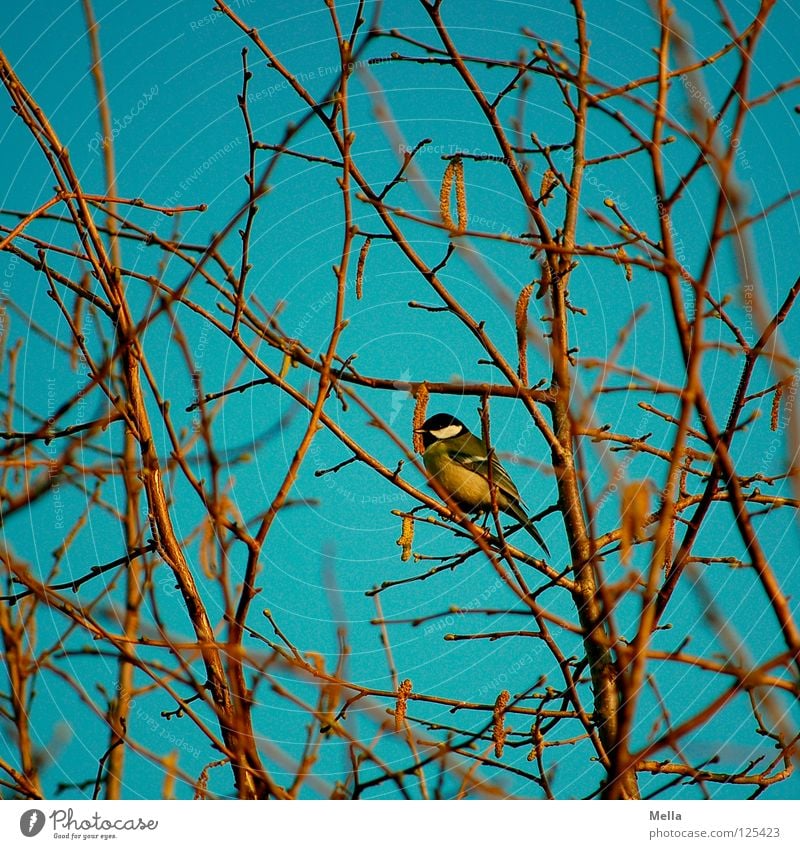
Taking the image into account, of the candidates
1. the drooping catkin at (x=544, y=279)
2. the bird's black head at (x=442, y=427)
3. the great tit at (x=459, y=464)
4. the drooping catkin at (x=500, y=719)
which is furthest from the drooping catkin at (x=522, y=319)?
the bird's black head at (x=442, y=427)

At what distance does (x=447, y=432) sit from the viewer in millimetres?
3326

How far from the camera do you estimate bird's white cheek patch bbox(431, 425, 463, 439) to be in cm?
328

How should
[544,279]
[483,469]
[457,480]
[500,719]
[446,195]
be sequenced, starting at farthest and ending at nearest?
1. [457,480]
2. [483,469]
3. [544,279]
4. [446,195]
5. [500,719]

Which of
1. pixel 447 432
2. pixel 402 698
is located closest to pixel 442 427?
pixel 447 432

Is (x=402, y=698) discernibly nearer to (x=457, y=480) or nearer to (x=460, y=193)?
(x=460, y=193)

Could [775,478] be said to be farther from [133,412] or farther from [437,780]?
[133,412]

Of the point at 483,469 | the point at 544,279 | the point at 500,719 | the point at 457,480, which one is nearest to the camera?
the point at 500,719

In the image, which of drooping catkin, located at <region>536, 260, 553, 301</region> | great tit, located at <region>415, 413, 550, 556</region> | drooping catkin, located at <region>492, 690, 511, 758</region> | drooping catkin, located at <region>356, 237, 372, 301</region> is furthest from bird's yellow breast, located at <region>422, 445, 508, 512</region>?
drooping catkin, located at <region>492, 690, 511, 758</region>

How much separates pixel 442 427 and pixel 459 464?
200mm

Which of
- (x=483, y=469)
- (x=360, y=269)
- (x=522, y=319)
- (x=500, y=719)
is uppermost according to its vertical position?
(x=483, y=469)

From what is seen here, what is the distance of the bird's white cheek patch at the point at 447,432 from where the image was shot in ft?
10.8

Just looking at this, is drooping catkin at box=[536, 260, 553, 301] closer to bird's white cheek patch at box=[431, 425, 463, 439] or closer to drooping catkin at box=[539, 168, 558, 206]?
drooping catkin at box=[539, 168, 558, 206]
